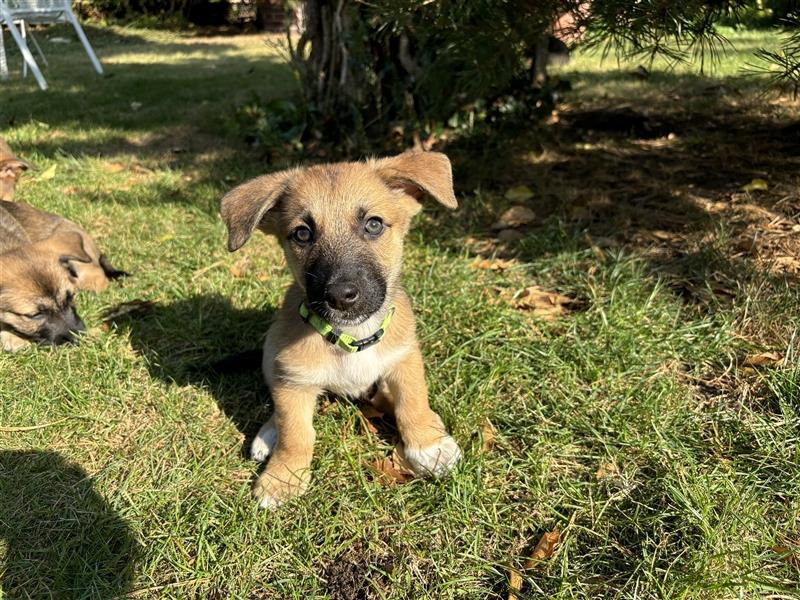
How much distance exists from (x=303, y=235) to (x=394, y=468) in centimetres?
108

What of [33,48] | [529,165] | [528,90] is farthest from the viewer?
[33,48]

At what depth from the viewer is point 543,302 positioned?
3.45 metres

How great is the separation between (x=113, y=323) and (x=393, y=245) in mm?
2053

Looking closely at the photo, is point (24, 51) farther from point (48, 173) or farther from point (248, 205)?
point (248, 205)

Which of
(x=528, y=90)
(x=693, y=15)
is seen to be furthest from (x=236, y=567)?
(x=528, y=90)

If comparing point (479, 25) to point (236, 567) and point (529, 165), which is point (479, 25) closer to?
point (529, 165)

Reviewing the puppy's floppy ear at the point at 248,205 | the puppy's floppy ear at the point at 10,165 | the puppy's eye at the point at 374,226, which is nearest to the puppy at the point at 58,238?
the puppy's floppy ear at the point at 10,165

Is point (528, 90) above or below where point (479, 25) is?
below

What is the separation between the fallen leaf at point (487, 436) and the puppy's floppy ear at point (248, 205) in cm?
131

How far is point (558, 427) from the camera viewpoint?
101 inches

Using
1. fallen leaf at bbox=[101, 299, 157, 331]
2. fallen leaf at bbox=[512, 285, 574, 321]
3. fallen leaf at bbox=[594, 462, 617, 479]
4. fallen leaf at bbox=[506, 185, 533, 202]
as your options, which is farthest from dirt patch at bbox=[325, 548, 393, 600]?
fallen leaf at bbox=[506, 185, 533, 202]

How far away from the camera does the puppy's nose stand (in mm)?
2150

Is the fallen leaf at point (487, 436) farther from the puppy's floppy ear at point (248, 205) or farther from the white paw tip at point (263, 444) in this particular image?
the puppy's floppy ear at point (248, 205)

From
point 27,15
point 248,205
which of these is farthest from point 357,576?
point 27,15
